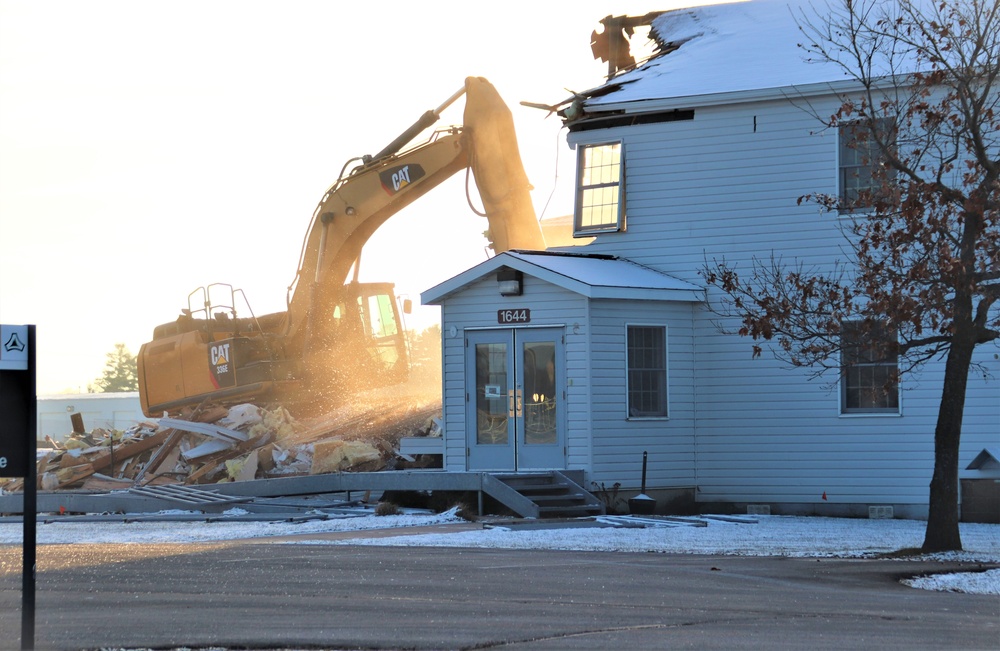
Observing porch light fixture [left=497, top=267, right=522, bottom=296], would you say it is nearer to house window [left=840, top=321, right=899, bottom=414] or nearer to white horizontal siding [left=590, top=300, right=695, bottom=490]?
white horizontal siding [left=590, top=300, right=695, bottom=490]

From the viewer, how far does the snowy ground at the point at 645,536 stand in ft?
54.4

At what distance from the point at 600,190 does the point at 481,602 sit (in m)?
13.6

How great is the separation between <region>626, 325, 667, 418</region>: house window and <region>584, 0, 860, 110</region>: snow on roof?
388cm

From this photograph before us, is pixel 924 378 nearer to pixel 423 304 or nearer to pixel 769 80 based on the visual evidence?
pixel 769 80

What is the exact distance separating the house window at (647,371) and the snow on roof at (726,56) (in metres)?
3.88

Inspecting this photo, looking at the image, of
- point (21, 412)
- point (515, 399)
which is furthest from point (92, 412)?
point (21, 412)

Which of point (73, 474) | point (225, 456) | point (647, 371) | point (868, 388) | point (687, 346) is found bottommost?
point (73, 474)

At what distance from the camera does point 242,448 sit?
3250 cm

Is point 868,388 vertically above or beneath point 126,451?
above

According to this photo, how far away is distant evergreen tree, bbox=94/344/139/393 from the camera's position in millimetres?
124438

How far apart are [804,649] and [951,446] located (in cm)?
741

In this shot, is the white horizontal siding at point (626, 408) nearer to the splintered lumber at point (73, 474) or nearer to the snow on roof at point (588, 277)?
the snow on roof at point (588, 277)

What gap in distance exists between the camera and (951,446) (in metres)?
16.4

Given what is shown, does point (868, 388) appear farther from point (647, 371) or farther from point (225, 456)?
point (225, 456)
